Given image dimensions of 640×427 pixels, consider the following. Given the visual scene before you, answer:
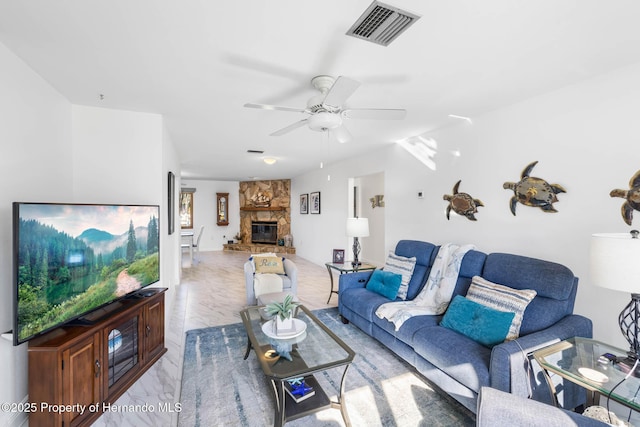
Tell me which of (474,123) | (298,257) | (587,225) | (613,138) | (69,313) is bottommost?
(298,257)

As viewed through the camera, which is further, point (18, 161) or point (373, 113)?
point (373, 113)

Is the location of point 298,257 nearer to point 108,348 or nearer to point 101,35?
point 108,348

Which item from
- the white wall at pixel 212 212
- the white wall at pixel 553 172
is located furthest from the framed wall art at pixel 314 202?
the white wall at pixel 212 212

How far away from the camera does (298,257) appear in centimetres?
827

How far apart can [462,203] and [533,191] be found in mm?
752

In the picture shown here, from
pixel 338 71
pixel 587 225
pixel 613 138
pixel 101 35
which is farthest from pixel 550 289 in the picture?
pixel 101 35

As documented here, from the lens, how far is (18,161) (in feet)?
6.29

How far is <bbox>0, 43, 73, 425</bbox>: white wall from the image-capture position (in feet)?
5.80

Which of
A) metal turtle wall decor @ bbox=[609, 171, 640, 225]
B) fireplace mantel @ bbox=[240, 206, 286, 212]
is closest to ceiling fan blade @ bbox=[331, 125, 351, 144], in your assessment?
metal turtle wall decor @ bbox=[609, 171, 640, 225]

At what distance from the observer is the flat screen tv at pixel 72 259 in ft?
5.23

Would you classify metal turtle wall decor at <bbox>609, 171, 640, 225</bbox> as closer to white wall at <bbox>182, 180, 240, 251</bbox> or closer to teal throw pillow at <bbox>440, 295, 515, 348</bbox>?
teal throw pillow at <bbox>440, 295, 515, 348</bbox>

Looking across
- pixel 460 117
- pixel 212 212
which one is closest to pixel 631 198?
pixel 460 117

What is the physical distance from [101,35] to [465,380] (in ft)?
10.3

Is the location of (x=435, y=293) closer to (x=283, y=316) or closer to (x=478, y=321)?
(x=478, y=321)
